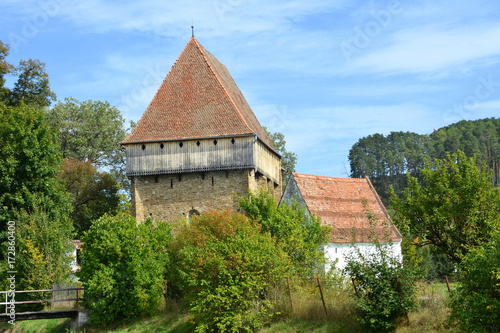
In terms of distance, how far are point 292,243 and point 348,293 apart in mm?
6056

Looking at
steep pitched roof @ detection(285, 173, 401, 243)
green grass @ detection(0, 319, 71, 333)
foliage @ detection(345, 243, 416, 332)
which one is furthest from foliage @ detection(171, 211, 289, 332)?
steep pitched roof @ detection(285, 173, 401, 243)

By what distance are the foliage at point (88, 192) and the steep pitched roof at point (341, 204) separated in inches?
582

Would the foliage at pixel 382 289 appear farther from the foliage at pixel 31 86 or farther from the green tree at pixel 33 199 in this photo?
the foliage at pixel 31 86

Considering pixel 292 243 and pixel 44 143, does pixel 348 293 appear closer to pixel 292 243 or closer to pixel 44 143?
pixel 292 243

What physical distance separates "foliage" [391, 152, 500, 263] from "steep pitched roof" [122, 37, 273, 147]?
14084 millimetres

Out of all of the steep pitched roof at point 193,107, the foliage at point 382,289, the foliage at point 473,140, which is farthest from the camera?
the foliage at point 473,140

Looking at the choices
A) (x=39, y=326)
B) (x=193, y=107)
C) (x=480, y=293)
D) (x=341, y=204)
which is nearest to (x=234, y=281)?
(x=480, y=293)

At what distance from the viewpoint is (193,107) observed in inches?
1364

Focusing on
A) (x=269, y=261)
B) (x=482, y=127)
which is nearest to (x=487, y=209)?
(x=269, y=261)

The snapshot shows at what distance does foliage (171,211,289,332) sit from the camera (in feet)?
68.0

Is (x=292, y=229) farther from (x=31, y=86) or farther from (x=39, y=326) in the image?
(x=31, y=86)

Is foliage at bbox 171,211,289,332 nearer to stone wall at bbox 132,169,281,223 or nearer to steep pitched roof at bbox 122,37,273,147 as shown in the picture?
stone wall at bbox 132,169,281,223

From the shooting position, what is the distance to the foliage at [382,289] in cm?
1727

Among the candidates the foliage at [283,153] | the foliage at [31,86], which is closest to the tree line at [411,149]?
the foliage at [283,153]
